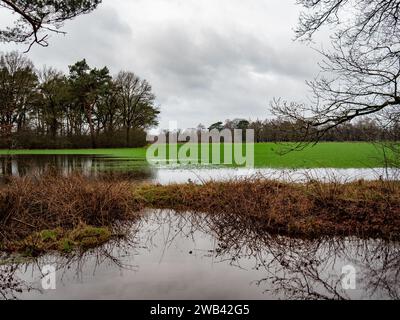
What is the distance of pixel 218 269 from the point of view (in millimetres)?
5953

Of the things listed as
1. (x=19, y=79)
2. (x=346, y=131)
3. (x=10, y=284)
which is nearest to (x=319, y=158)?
(x=346, y=131)

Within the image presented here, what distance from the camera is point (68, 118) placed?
54.8 metres

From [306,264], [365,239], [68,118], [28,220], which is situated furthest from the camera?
[68,118]

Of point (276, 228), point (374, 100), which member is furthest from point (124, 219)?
point (374, 100)

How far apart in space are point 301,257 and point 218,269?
164 cm

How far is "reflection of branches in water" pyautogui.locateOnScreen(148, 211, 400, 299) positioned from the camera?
17.0 feet

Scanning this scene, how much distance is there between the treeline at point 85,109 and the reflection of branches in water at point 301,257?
4205 cm

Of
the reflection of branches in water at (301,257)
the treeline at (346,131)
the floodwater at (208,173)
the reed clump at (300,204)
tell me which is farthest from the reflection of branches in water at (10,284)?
the treeline at (346,131)

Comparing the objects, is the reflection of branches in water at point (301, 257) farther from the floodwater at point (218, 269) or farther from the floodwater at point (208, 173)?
the floodwater at point (208, 173)

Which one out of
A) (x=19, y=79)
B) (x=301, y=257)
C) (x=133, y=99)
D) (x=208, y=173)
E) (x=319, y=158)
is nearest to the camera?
(x=301, y=257)

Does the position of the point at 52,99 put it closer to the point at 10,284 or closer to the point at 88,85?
the point at 88,85

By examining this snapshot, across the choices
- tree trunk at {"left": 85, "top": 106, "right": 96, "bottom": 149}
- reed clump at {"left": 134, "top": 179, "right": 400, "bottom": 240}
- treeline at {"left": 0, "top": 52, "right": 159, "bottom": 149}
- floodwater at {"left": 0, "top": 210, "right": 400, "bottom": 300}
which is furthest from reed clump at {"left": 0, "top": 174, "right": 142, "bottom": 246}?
tree trunk at {"left": 85, "top": 106, "right": 96, "bottom": 149}

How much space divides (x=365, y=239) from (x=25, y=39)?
964 centimetres
